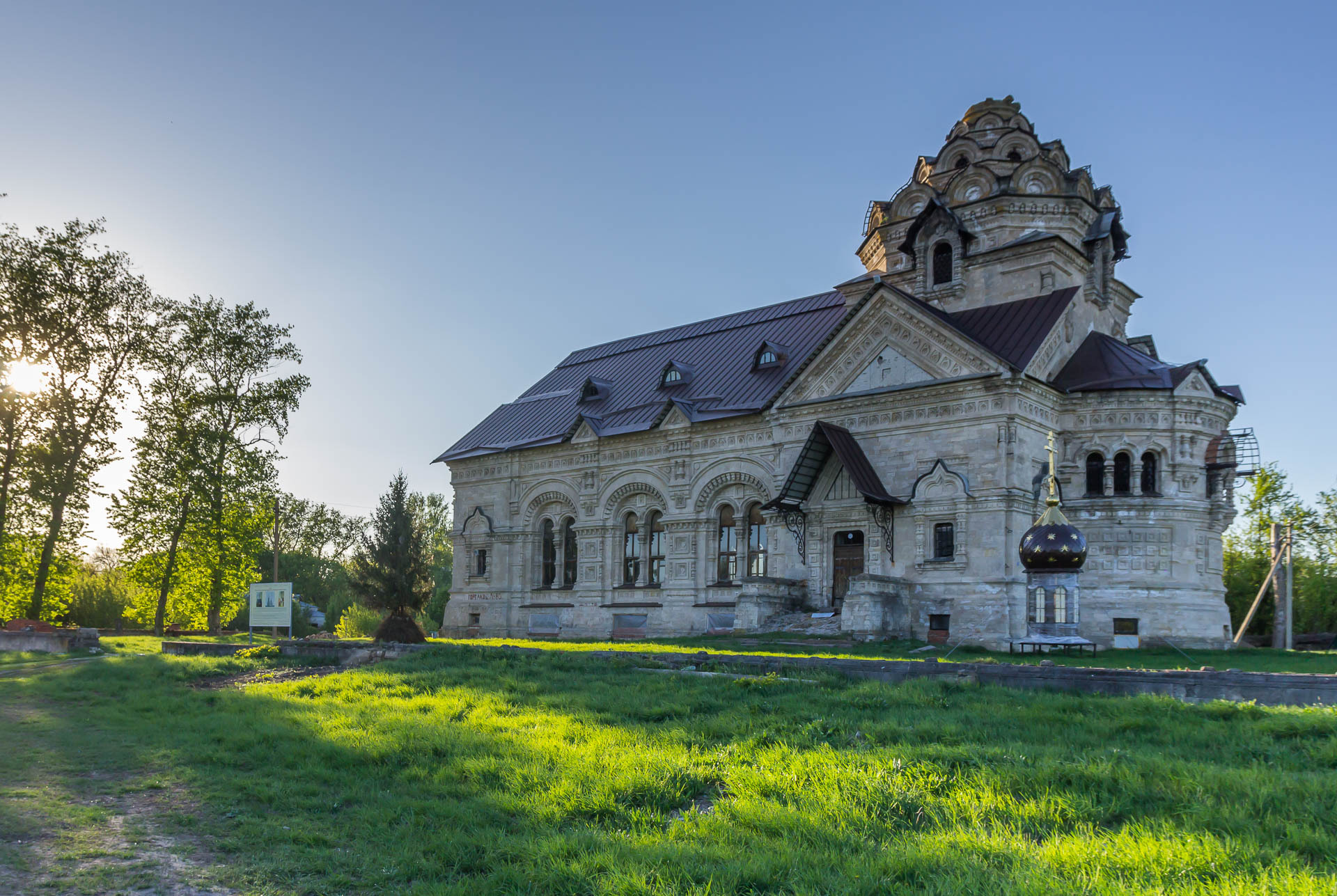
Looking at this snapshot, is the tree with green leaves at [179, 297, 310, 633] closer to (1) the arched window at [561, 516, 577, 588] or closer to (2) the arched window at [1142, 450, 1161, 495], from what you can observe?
(1) the arched window at [561, 516, 577, 588]

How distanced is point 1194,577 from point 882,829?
70.5 feet

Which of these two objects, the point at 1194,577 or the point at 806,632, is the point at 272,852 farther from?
the point at 1194,577

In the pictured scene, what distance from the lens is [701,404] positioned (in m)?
31.8

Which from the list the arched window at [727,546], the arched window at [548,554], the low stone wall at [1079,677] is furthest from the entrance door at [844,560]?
the arched window at [548,554]

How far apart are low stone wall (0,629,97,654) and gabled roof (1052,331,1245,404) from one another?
26686mm

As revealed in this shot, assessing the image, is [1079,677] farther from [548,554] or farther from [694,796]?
[548,554]

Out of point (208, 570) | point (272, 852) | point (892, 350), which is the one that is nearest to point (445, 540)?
point (208, 570)

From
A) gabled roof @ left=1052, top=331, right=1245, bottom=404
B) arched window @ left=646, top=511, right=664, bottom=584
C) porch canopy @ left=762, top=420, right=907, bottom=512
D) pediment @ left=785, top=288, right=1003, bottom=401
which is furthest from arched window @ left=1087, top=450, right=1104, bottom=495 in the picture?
arched window @ left=646, top=511, right=664, bottom=584

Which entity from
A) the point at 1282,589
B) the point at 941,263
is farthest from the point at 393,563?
the point at 1282,589

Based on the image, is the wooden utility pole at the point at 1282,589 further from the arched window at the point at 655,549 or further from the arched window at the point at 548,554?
the arched window at the point at 548,554

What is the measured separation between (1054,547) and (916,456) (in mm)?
7262

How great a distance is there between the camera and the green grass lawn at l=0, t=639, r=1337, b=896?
19.7ft

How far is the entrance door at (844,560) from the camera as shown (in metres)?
27.0

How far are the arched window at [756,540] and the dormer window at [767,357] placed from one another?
501 cm
